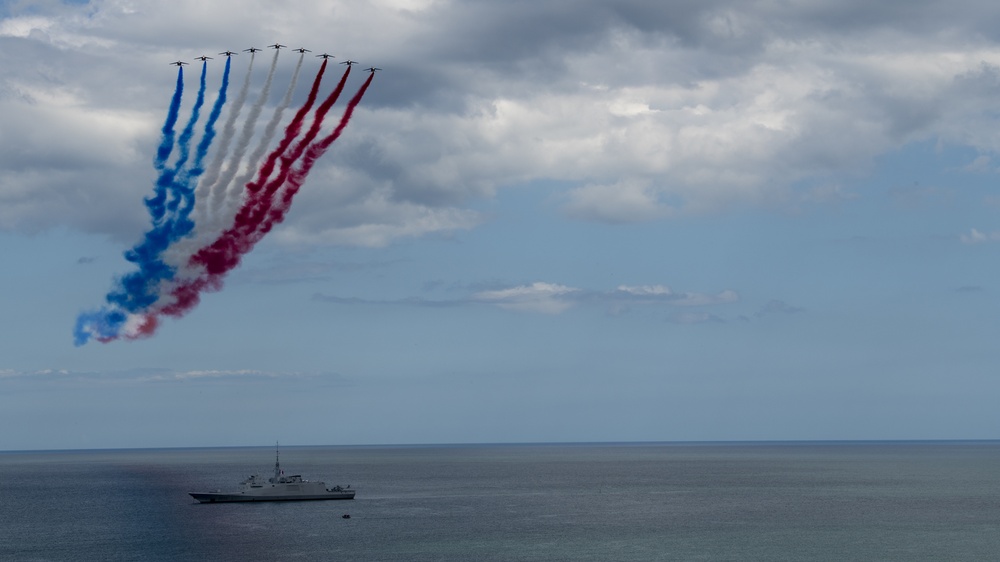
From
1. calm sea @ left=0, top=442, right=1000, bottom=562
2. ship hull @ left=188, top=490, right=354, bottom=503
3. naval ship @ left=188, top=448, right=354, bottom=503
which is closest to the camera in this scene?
calm sea @ left=0, top=442, right=1000, bottom=562

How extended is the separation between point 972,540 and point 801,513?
34.0 metres

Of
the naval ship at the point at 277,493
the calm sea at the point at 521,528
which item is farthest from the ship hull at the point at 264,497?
the calm sea at the point at 521,528

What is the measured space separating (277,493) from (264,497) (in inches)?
95.4

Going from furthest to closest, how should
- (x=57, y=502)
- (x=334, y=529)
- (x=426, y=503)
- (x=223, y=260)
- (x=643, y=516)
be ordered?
1. (x=57, y=502)
2. (x=426, y=503)
3. (x=643, y=516)
4. (x=334, y=529)
5. (x=223, y=260)

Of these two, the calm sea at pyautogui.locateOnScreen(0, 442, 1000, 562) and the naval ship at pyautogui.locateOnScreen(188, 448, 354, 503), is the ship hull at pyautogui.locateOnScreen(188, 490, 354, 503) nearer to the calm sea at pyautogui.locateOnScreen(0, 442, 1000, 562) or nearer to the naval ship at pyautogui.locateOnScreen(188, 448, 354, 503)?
the naval ship at pyautogui.locateOnScreen(188, 448, 354, 503)

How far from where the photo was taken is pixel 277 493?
175 meters

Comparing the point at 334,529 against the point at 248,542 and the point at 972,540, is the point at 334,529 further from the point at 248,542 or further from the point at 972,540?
the point at 972,540

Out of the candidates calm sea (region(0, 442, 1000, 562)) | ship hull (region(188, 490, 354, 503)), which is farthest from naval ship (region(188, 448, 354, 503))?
calm sea (region(0, 442, 1000, 562))

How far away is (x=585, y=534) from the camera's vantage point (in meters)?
125

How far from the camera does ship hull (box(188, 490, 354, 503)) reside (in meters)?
172

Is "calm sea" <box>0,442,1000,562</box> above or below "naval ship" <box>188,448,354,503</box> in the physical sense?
below

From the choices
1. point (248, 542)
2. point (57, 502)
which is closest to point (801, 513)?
point (248, 542)

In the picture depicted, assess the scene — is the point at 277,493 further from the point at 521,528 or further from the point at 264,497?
the point at 521,528

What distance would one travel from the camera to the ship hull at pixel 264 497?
17238cm
